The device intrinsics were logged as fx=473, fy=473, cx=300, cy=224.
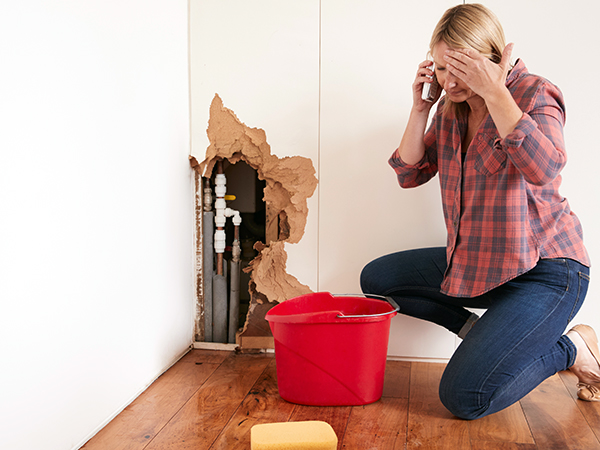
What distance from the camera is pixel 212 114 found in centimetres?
190

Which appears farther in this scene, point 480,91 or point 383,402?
point 383,402

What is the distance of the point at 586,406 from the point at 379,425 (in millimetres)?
674

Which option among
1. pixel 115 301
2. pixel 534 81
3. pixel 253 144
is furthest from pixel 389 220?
pixel 115 301

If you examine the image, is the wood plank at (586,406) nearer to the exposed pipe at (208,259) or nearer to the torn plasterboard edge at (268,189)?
the torn plasterboard edge at (268,189)

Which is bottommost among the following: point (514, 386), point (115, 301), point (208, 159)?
point (514, 386)

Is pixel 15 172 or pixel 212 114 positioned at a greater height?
pixel 212 114

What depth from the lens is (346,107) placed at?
181 cm

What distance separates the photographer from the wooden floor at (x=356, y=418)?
1.25 meters

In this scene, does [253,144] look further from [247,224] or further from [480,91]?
[480,91]

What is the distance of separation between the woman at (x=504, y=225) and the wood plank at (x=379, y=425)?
0.16 metres

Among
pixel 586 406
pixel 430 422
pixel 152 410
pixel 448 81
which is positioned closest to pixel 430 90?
pixel 448 81

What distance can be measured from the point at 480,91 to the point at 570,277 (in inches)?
22.3

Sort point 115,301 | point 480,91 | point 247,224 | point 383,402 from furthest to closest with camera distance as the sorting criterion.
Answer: point 247,224
point 383,402
point 115,301
point 480,91

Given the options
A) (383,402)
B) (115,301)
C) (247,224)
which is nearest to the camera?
(115,301)
